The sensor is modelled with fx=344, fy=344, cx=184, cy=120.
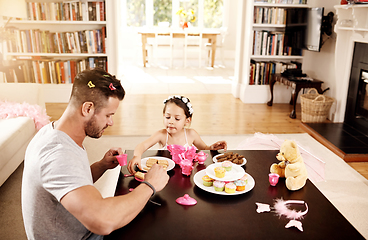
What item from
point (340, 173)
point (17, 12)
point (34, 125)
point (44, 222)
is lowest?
point (340, 173)

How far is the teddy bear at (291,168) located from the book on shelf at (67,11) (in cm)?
368

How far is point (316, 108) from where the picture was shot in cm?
387

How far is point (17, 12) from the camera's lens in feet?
13.1

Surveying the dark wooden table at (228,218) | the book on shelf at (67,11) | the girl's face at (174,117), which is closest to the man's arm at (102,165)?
the dark wooden table at (228,218)

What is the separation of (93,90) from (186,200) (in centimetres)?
54

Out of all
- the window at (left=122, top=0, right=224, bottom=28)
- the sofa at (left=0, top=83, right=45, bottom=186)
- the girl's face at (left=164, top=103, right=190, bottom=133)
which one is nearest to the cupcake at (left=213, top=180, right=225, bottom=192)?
the girl's face at (left=164, top=103, right=190, bottom=133)

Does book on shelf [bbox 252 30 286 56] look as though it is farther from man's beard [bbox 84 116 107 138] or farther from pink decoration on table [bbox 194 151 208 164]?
man's beard [bbox 84 116 107 138]

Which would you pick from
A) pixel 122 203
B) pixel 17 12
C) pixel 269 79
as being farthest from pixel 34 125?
pixel 269 79

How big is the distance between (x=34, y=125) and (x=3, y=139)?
0.54m

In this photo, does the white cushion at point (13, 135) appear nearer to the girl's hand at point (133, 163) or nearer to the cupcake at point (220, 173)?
the girl's hand at point (133, 163)

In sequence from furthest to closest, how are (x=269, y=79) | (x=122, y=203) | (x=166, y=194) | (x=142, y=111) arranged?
(x=269, y=79), (x=142, y=111), (x=166, y=194), (x=122, y=203)

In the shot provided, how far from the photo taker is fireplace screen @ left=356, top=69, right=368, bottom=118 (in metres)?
3.54

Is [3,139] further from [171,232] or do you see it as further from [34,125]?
[171,232]

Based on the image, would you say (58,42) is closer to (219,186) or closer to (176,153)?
(176,153)
